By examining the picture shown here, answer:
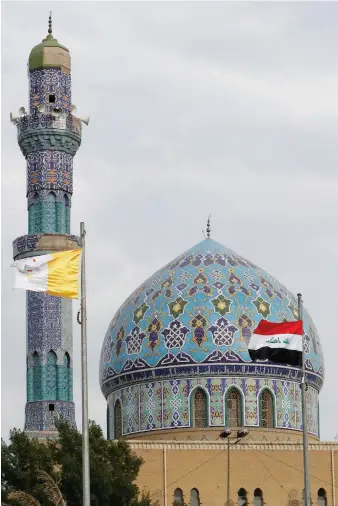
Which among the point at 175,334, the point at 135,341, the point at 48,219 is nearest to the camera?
the point at 175,334

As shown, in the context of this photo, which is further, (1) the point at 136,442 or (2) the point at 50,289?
Result: (1) the point at 136,442

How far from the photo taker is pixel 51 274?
2392 cm

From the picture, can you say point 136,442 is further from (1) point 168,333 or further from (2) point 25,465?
(2) point 25,465

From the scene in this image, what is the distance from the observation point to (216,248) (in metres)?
42.5

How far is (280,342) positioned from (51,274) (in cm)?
455

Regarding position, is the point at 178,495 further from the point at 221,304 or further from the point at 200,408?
the point at 221,304

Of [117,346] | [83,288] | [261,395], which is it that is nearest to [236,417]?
[261,395]

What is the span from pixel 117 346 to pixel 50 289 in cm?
1783

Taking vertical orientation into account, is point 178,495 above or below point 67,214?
below

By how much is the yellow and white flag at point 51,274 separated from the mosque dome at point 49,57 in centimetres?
1813

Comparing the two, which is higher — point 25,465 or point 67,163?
point 67,163

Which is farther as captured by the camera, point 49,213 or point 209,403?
point 49,213

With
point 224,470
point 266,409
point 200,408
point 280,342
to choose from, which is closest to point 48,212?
point 200,408

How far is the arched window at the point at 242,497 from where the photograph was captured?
38.8 metres
